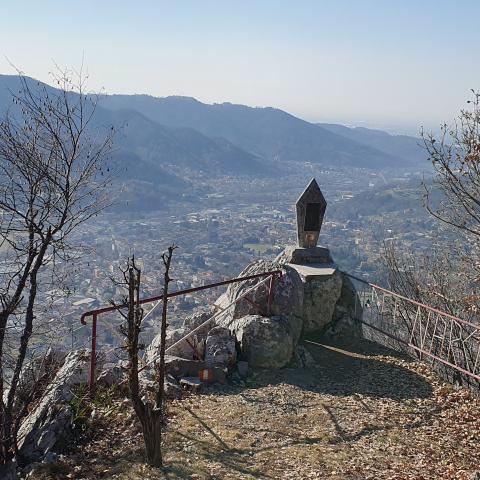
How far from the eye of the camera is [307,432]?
760 centimetres

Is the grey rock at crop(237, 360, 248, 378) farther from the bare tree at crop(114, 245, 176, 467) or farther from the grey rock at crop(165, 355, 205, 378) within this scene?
the bare tree at crop(114, 245, 176, 467)

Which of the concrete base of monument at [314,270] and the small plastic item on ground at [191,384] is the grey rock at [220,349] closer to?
the small plastic item on ground at [191,384]

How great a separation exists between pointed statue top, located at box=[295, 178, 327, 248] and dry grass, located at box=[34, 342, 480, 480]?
3.67m

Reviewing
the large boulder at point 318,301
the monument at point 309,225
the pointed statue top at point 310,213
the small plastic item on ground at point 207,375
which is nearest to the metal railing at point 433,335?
the large boulder at point 318,301

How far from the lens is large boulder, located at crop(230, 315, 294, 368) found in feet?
33.2

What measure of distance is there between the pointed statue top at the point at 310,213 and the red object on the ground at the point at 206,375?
4.55 m

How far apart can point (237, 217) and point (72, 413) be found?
104642mm

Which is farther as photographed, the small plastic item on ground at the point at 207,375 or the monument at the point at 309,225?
the monument at the point at 309,225

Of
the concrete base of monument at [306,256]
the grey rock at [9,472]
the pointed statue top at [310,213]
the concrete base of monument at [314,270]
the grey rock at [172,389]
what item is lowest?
the grey rock at [9,472]

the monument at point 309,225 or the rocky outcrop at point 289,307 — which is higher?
the monument at point 309,225

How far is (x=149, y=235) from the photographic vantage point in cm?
8206

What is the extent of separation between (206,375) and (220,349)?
66cm

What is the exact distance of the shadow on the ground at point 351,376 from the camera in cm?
930

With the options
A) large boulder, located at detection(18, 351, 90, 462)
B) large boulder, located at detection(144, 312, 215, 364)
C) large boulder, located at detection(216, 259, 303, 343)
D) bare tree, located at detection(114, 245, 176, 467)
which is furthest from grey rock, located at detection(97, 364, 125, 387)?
large boulder, located at detection(216, 259, 303, 343)
